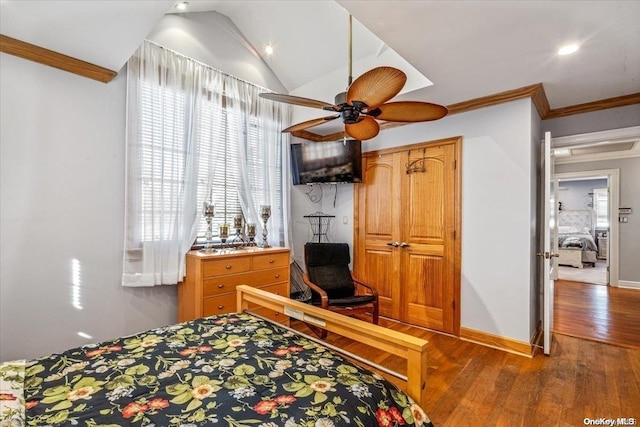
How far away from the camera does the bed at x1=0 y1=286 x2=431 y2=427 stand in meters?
0.99

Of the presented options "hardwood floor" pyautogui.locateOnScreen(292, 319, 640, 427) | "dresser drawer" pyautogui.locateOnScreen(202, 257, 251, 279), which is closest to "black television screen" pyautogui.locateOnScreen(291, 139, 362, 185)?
"dresser drawer" pyautogui.locateOnScreen(202, 257, 251, 279)

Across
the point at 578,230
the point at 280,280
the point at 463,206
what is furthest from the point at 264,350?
the point at 578,230

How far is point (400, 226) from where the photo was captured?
3.72 meters

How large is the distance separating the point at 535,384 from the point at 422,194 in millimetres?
2014

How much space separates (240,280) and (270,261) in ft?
1.29

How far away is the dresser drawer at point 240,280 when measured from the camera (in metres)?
2.79

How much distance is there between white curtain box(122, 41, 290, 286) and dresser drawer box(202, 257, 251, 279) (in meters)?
0.31

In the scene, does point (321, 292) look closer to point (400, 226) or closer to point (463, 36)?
point (400, 226)

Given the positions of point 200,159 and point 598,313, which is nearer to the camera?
point 200,159

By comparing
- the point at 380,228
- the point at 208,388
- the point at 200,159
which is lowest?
the point at 208,388

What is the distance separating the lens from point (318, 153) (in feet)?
12.8

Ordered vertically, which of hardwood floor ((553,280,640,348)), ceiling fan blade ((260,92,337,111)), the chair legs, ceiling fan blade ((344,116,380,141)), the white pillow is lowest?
hardwood floor ((553,280,640,348))

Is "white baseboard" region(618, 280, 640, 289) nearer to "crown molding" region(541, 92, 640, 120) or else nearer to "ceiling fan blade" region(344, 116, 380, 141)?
"crown molding" region(541, 92, 640, 120)

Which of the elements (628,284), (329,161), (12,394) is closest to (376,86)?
(12,394)
